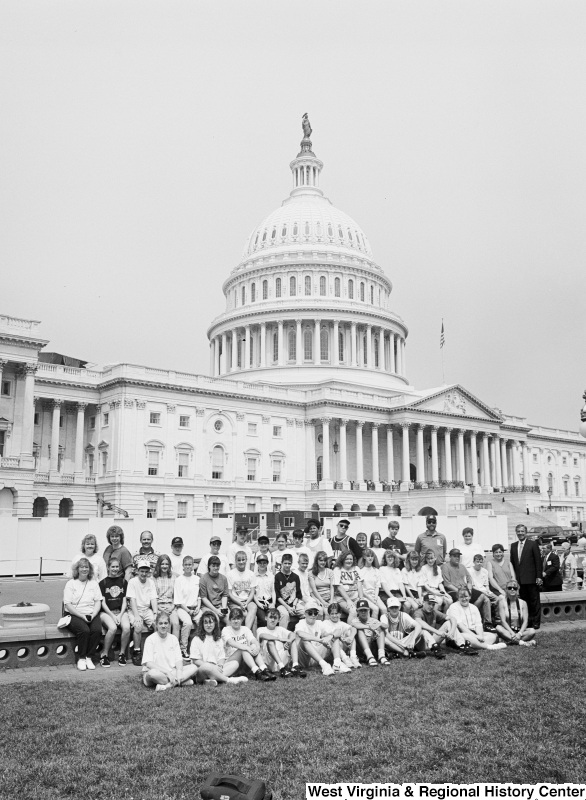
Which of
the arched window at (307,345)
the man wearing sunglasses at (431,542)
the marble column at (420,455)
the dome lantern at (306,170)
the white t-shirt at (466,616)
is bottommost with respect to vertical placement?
the white t-shirt at (466,616)

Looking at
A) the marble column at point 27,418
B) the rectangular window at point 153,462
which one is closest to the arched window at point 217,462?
the rectangular window at point 153,462

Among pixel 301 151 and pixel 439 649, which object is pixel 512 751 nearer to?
pixel 439 649

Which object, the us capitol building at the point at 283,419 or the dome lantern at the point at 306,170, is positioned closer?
the us capitol building at the point at 283,419

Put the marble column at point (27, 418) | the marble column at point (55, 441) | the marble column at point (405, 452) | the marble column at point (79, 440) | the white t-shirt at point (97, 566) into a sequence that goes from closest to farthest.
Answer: the white t-shirt at point (97, 566) < the marble column at point (27, 418) < the marble column at point (55, 441) < the marble column at point (79, 440) < the marble column at point (405, 452)

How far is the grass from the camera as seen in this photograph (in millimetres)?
7746

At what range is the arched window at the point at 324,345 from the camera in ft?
305

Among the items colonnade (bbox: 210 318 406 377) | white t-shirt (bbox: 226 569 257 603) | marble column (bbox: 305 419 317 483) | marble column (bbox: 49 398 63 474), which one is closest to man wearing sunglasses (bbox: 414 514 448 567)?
white t-shirt (bbox: 226 569 257 603)

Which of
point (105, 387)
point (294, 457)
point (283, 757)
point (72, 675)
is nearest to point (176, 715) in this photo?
point (283, 757)

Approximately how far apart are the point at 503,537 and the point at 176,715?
42565 mm

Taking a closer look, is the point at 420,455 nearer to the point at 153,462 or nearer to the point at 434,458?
the point at 434,458

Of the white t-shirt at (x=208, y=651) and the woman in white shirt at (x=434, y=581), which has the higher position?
the woman in white shirt at (x=434, y=581)

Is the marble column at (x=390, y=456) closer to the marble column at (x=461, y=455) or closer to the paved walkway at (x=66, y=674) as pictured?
the marble column at (x=461, y=455)

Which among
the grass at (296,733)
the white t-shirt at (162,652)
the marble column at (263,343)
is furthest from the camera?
the marble column at (263,343)

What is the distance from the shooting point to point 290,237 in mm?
101875
